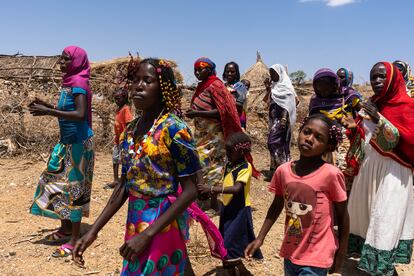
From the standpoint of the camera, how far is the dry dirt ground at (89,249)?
3705 millimetres

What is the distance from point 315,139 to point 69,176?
8.23ft

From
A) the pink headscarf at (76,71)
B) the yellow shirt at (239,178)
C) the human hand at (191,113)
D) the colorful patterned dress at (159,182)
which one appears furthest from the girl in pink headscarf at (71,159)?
the colorful patterned dress at (159,182)

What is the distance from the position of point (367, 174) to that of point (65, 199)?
112 inches

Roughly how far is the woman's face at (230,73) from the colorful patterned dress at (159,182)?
3909 mm

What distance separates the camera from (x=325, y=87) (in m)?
4.24

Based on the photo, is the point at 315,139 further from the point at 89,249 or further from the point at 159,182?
the point at 89,249

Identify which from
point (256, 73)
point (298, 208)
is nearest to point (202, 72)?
point (298, 208)

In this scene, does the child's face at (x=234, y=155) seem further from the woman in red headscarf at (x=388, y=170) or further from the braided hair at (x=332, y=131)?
the braided hair at (x=332, y=131)

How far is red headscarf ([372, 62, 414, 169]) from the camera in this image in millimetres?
3309

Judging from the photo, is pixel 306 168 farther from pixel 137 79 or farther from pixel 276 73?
pixel 276 73

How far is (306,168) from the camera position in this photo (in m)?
2.41

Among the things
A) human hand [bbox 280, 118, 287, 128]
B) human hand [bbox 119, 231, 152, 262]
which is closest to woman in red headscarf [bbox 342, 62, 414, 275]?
human hand [bbox 119, 231, 152, 262]

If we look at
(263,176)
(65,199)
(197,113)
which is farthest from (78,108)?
(263,176)

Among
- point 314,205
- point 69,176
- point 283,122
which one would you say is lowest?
point 69,176
